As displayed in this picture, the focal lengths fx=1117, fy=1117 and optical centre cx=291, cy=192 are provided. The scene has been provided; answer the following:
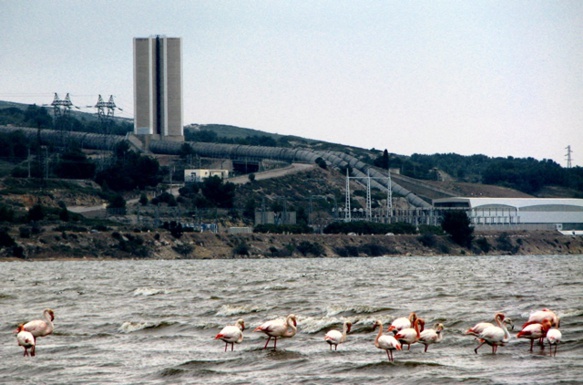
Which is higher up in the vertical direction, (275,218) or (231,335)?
(275,218)

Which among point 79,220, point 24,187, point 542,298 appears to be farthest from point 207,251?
point 542,298

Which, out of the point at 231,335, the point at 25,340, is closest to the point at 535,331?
the point at 231,335

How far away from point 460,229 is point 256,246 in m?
41.5

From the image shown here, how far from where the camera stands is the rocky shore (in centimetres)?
13938

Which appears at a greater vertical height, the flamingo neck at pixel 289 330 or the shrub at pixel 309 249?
the flamingo neck at pixel 289 330

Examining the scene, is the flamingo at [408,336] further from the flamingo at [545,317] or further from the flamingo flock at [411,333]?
the flamingo at [545,317]

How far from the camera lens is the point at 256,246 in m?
160

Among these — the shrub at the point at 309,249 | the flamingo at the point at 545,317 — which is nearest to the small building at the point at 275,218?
the shrub at the point at 309,249

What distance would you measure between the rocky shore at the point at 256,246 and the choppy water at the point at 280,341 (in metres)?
85.0

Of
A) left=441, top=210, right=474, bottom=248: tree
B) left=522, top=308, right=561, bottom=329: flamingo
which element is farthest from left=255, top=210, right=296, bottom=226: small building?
left=522, top=308, right=561, bottom=329: flamingo

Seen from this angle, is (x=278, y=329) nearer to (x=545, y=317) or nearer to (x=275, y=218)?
(x=545, y=317)

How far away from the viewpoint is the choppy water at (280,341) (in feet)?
79.7

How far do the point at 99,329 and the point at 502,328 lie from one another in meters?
14.4

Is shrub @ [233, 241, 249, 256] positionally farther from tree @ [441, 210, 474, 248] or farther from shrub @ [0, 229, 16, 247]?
tree @ [441, 210, 474, 248]
